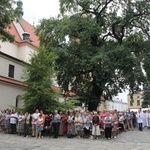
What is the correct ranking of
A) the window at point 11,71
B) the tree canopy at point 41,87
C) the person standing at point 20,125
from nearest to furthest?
the person standing at point 20,125
the tree canopy at point 41,87
the window at point 11,71

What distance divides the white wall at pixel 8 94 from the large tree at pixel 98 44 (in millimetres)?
5143

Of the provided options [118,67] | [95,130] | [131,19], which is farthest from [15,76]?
[95,130]

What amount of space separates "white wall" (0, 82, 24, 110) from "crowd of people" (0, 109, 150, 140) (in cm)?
771

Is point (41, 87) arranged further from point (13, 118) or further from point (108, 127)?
point (108, 127)

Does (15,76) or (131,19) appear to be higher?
(131,19)

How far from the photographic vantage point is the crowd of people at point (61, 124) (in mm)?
16538

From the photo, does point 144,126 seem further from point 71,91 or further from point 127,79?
point 71,91

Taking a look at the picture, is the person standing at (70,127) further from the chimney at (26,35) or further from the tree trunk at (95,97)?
the chimney at (26,35)

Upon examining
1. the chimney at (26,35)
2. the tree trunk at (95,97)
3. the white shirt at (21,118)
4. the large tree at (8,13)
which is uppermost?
the chimney at (26,35)

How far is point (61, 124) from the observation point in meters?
17.7

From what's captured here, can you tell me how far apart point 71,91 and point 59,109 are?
35.9 feet

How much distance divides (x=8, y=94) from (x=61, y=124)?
11.8 metres

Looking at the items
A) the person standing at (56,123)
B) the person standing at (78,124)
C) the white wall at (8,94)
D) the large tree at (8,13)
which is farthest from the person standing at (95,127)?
the white wall at (8,94)

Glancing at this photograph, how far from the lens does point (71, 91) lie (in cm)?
3014
